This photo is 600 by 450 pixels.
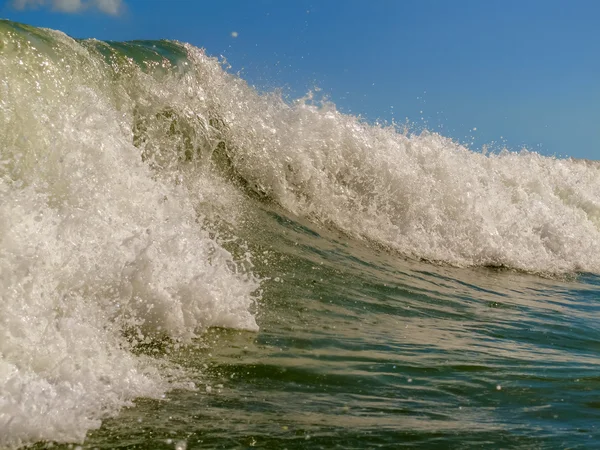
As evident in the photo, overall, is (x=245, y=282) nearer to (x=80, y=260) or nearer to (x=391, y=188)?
(x=80, y=260)

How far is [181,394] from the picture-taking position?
10.5 feet

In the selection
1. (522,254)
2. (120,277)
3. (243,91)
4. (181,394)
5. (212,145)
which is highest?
(243,91)

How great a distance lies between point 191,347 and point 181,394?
801 mm

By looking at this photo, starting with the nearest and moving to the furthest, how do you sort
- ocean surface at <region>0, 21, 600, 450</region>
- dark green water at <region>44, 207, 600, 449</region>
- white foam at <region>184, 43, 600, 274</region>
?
dark green water at <region>44, 207, 600, 449</region> < ocean surface at <region>0, 21, 600, 450</region> < white foam at <region>184, 43, 600, 274</region>

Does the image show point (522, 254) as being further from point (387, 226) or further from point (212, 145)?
point (212, 145)

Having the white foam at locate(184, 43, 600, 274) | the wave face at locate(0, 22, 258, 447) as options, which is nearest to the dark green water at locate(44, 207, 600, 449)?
the wave face at locate(0, 22, 258, 447)

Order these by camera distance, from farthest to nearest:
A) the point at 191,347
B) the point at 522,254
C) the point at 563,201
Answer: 1. the point at 563,201
2. the point at 522,254
3. the point at 191,347

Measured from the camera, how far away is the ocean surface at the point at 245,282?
118 inches

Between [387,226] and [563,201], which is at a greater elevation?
[563,201]

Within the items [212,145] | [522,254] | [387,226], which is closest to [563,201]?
[522,254]

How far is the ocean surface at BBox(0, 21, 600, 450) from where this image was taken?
3.00 m

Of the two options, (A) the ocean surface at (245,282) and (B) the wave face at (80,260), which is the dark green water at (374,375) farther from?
(B) the wave face at (80,260)

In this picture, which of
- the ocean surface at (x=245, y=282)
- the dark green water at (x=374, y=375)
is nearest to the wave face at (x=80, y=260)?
the ocean surface at (x=245, y=282)

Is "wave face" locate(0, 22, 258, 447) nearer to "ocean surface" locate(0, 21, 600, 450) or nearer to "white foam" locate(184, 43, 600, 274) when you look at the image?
"ocean surface" locate(0, 21, 600, 450)
